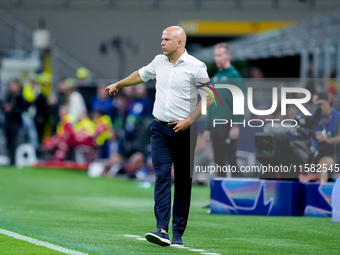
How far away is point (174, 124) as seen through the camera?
9117 mm

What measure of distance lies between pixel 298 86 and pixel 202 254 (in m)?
5.52

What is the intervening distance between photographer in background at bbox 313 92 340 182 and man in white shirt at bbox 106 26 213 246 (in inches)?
142

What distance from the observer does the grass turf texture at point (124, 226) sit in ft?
29.2

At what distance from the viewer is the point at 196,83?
9.13 metres

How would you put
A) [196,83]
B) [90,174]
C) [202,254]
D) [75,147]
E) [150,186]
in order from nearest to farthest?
[202,254], [196,83], [150,186], [90,174], [75,147]

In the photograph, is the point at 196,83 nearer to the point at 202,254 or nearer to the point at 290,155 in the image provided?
the point at 202,254

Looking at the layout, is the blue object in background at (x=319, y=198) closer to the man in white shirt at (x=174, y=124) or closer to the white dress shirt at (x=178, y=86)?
the man in white shirt at (x=174, y=124)

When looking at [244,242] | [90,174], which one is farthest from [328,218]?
[90,174]

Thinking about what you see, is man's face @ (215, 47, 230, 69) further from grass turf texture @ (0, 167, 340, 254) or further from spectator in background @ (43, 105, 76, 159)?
spectator in background @ (43, 105, 76, 159)

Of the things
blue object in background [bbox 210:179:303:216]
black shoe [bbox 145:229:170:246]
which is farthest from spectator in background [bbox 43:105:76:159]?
black shoe [bbox 145:229:170:246]

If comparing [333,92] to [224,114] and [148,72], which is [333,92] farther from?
[148,72]

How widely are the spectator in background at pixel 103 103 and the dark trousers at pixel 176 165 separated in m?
14.6

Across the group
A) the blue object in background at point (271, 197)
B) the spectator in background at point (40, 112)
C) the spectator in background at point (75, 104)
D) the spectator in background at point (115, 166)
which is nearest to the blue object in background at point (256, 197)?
the blue object in background at point (271, 197)

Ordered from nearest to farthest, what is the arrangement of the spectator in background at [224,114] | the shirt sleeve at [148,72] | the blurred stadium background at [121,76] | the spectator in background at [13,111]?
the shirt sleeve at [148,72] < the blurred stadium background at [121,76] < the spectator in background at [224,114] < the spectator in background at [13,111]
